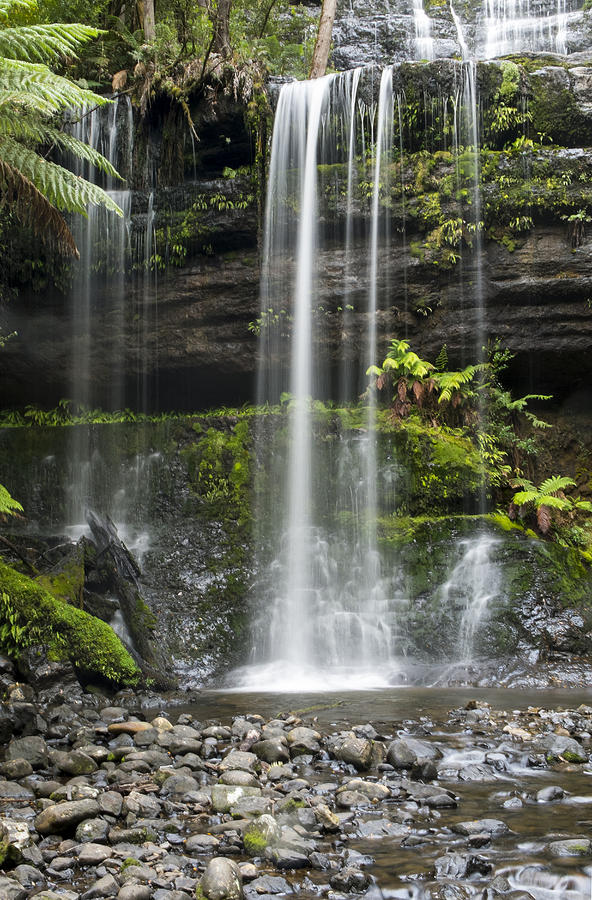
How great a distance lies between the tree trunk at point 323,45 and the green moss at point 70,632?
10.6m

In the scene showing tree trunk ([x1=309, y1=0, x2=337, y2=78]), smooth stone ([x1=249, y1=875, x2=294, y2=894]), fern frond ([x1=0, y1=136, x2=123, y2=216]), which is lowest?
smooth stone ([x1=249, y1=875, x2=294, y2=894])

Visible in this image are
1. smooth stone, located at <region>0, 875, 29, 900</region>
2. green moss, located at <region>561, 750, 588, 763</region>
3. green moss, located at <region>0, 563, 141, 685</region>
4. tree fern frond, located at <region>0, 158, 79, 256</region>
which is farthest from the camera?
tree fern frond, located at <region>0, 158, 79, 256</region>

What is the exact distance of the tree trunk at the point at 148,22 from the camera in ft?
43.7

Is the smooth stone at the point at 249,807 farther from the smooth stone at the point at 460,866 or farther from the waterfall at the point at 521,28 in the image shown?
the waterfall at the point at 521,28

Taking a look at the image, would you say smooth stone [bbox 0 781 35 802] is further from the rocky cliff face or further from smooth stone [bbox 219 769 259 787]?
the rocky cliff face

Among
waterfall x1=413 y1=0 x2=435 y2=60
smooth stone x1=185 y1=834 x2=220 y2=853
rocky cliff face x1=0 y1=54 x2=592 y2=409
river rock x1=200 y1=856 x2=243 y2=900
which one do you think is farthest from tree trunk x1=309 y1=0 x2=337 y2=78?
river rock x1=200 y1=856 x2=243 y2=900

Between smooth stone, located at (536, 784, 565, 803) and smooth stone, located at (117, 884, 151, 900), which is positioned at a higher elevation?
smooth stone, located at (117, 884, 151, 900)

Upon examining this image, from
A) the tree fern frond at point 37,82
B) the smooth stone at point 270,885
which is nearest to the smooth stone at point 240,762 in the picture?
the smooth stone at point 270,885

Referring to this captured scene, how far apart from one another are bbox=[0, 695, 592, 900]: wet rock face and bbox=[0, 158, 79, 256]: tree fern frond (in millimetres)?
5626

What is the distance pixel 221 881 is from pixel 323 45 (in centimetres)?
1408

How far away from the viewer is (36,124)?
8.15 metres

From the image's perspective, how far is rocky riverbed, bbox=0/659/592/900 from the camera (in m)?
2.96

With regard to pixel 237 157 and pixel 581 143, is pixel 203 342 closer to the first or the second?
pixel 237 157

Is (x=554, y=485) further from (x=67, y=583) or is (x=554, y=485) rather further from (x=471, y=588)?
(x=67, y=583)
